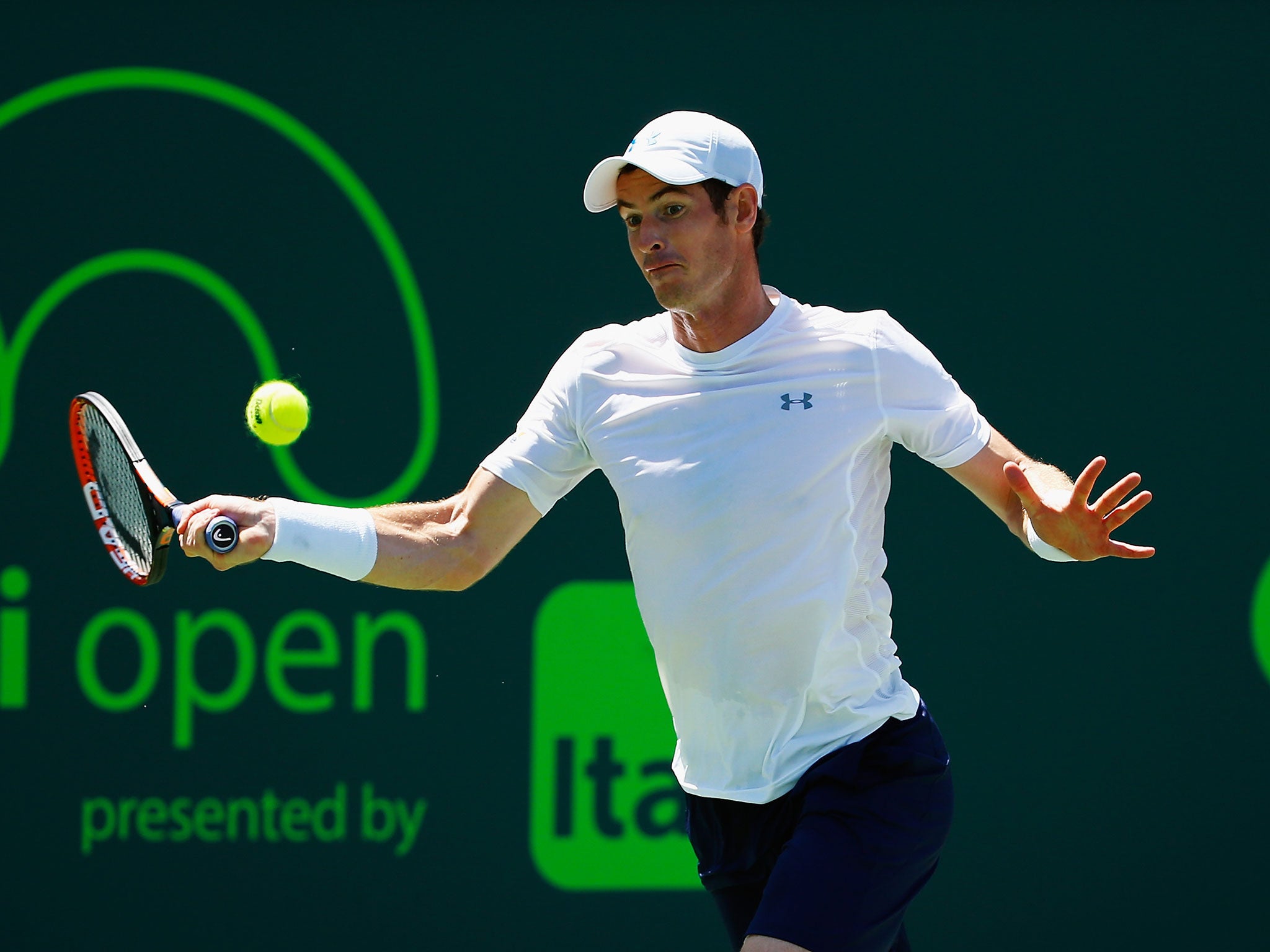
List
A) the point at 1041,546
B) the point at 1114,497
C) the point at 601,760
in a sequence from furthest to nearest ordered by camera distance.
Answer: the point at 601,760
the point at 1041,546
the point at 1114,497

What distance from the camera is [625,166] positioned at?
2.88 metres

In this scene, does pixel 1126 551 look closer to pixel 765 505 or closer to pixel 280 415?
pixel 765 505

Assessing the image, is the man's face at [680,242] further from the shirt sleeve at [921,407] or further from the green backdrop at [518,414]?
the green backdrop at [518,414]

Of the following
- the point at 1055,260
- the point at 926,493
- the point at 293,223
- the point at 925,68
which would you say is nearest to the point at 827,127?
the point at 925,68

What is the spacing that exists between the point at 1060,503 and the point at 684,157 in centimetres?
92

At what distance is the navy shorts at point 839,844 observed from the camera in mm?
2523

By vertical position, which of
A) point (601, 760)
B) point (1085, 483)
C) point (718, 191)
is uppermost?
point (718, 191)

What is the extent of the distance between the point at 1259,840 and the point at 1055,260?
180 cm

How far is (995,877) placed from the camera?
173 inches

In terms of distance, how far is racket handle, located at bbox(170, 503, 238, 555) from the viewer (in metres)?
2.48

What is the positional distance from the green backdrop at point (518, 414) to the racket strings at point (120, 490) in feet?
3.85

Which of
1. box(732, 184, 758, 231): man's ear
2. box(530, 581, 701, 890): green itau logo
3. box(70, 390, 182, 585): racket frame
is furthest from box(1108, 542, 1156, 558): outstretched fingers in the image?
box(530, 581, 701, 890): green itau logo

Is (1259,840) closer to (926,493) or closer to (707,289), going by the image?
(926,493)

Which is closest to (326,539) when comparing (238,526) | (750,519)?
(238,526)
